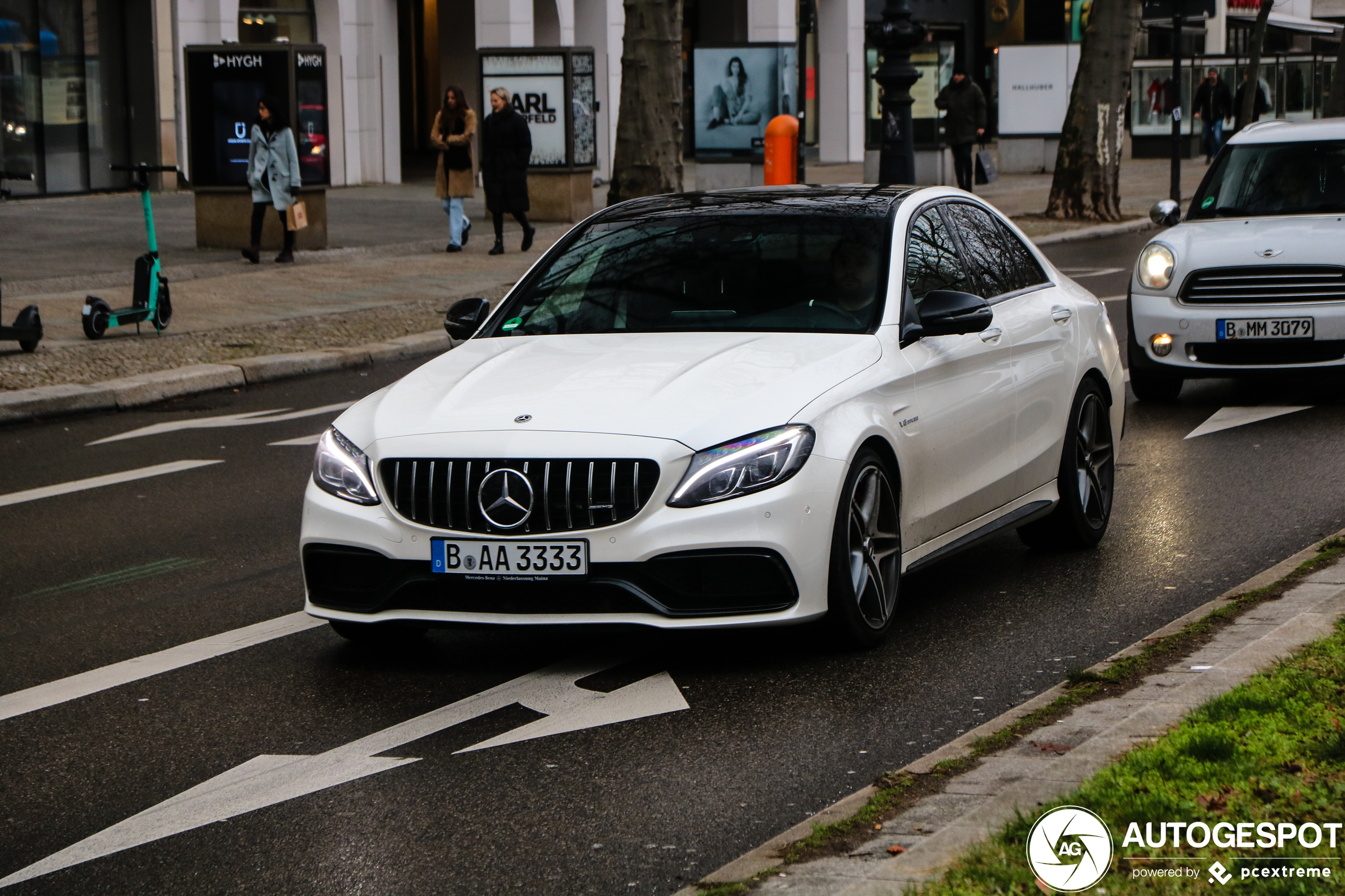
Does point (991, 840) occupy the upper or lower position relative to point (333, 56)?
lower

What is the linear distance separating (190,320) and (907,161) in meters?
8.56

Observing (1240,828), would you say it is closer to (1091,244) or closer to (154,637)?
(154,637)

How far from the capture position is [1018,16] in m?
58.3

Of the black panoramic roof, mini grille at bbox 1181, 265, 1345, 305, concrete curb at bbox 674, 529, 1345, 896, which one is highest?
the black panoramic roof

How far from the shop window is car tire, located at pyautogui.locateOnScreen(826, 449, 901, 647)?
99.0 feet

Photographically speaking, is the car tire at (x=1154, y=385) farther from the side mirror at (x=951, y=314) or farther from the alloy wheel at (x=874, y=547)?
the alloy wheel at (x=874, y=547)

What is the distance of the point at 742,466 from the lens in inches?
229

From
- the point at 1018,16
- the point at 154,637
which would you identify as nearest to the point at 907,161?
the point at 154,637

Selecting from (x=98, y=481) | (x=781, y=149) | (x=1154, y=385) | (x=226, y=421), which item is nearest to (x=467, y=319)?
(x=98, y=481)

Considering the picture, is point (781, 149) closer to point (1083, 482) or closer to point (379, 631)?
point (1083, 482)

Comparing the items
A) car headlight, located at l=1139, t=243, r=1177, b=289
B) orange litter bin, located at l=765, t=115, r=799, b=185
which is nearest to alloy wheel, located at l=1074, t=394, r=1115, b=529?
car headlight, located at l=1139, t=243, r=1177, b=289

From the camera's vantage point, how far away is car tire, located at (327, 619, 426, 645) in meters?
6.11

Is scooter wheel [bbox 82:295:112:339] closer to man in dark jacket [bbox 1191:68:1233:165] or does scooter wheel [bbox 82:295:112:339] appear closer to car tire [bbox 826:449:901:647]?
car tire [bbox 826:449:901:647]

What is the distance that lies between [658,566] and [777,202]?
2.02 metres
